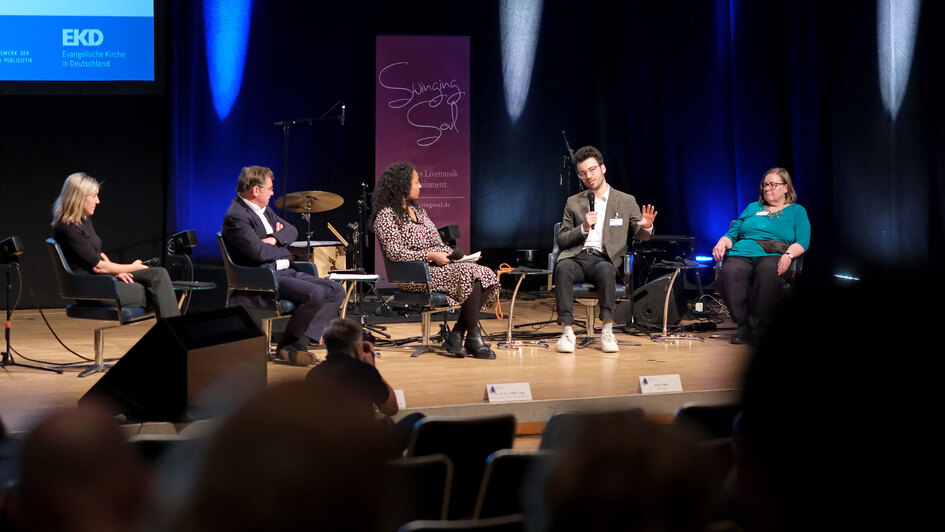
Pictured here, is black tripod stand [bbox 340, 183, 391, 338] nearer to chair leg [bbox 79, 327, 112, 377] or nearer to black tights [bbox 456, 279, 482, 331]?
black tights [bbox 456, 279, 482, 331]

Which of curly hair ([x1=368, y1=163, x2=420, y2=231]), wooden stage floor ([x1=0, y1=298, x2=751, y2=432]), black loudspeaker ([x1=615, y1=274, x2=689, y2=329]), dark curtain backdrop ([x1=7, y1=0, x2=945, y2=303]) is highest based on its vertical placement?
dark curtain backdrop ([x1=7, y1=0, x2=945, y2=303])

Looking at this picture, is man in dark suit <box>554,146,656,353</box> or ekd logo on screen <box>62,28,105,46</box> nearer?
man in dark suit <box>554,146,656,353</box>

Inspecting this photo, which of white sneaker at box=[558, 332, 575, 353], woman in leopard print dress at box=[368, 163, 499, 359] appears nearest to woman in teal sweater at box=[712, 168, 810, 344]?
white sneaker at box=[558, 332, 575, 353]

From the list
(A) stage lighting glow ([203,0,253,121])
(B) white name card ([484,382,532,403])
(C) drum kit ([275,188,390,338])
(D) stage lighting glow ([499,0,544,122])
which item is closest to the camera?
(B) white name card ([484,382,532,403])

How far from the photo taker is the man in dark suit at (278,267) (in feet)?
16.2

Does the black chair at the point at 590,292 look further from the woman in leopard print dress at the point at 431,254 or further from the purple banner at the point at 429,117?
the purple banner at the point at 429,117

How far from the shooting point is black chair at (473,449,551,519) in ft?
5.55

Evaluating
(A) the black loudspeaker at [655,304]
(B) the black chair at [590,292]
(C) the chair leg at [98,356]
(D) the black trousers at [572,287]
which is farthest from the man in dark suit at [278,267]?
(A) the black loudspeaker at [655,304]

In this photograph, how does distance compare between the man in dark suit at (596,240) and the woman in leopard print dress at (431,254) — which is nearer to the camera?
the woman in leopard print dress at (431,254)

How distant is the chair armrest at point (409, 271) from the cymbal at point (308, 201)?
4.85 feet

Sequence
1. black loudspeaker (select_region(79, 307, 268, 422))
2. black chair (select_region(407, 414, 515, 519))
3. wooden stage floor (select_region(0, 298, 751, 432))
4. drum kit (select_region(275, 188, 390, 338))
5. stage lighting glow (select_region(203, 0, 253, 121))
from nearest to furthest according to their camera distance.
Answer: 1. black chair (select_region(407, 414, 515, 519))
2. black loudspeaker (select_region(79, 307, 268, 422))
3. wooden stage floor (select_region(0, 298, 751, 432))
4. drum kit (select_region(275, 188, 390, 338))
5. stage lighting glow (select_region(203, 0, 253, 121))

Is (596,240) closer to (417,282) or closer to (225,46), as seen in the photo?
(417,282)

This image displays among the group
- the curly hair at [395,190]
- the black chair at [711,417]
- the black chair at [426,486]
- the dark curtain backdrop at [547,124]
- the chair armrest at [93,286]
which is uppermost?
the dark curtain backdrop at [547,124]

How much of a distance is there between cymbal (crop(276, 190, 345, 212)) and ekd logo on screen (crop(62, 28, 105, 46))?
229cm
